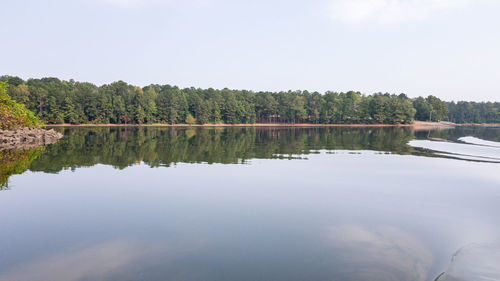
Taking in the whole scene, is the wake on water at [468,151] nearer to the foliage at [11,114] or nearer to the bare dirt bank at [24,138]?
the bare dirt bank at [24,138]

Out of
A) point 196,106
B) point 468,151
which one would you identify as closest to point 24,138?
point 468,151

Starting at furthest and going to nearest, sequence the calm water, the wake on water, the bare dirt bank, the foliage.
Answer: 1. the foliage
2. the bare dirt bank
3. the wake on water
4. the calm water

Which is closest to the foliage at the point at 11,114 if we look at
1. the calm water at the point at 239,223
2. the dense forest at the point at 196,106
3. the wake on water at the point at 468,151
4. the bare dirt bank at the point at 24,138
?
the bare dirt bank at the point at 24,138

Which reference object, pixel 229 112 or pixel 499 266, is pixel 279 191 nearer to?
pixel 499 266

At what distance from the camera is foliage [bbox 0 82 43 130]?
37.9 meters

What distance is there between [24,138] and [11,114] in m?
3.44

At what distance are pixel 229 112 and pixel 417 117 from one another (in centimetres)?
10467

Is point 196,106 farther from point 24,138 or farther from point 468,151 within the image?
point 468,151

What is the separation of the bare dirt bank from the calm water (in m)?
17.8

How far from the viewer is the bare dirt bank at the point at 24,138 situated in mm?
35312

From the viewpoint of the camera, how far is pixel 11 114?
4041 cm

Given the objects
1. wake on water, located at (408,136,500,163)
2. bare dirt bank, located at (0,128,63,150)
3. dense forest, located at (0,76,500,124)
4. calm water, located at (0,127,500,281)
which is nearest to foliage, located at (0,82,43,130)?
bare dirt bank, located at (0,128,63,150)

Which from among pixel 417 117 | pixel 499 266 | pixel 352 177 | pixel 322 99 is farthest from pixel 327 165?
pixel 417 117

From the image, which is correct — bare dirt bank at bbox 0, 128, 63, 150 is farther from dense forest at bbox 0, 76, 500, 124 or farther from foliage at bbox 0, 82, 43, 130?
dense forest at bbox 0, 76, 500, 124
